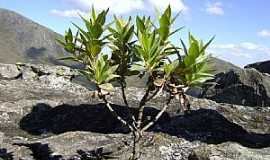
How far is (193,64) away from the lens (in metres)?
11.0

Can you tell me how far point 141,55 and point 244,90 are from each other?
2433 cm

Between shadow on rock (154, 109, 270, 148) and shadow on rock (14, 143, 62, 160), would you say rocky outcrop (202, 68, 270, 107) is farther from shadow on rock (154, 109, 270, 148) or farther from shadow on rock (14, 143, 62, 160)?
shadow on rock (14, 143, 62, 160)

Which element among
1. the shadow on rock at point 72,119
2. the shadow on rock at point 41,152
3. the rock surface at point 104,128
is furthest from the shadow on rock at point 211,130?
the shadow on rock at point 41,152

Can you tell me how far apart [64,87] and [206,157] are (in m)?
15.5

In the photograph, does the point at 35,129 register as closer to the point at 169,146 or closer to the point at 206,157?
the point at 169,146

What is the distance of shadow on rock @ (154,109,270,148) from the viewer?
19.4 meters

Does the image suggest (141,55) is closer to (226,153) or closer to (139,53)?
(139,53)

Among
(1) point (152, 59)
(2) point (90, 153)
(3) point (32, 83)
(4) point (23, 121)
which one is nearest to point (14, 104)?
(4) point (23, 121)

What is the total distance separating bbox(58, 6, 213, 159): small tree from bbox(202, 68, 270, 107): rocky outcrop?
21967 mm

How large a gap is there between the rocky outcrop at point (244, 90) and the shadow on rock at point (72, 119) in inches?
490

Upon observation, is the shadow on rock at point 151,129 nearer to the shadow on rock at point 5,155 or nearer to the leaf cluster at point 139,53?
the shadow on rock at point 5,155

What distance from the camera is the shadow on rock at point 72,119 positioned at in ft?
68.6

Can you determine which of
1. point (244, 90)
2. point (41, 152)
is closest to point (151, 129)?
point (41, 152)

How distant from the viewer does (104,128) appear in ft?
68.2
